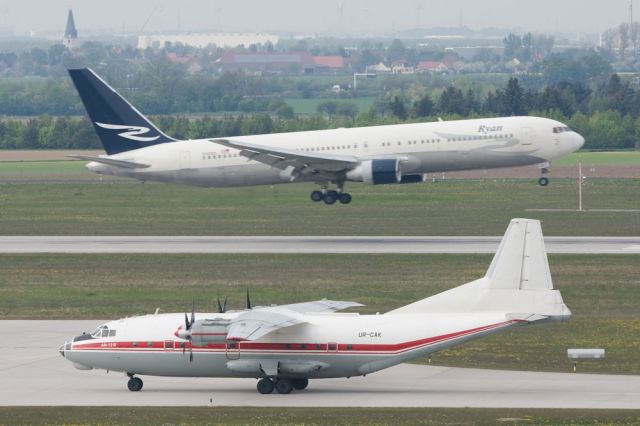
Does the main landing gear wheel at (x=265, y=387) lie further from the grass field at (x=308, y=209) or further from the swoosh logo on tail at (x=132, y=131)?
the grass field at (x=308, y=209)

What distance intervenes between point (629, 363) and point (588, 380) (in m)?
2.91

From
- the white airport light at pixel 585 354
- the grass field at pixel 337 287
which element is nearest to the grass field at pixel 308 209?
the grass field at pixel 337 287

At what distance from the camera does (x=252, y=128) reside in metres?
146

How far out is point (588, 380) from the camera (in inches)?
1597

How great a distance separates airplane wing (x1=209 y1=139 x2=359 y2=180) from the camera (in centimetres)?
7406

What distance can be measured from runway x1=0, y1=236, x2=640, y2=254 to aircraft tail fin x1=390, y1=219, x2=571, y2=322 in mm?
30788

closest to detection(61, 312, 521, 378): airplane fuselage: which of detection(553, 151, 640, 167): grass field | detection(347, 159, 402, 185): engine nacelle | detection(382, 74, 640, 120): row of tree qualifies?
detection(347, 159, 402, 185): engine nacelle

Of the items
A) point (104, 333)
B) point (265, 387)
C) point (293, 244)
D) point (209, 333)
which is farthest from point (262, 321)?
point (293, 244)

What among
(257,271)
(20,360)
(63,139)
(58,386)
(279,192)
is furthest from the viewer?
(63,139)

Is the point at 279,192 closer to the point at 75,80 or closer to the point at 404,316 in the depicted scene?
the point at 75,80

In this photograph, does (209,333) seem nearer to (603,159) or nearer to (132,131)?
(132,131)

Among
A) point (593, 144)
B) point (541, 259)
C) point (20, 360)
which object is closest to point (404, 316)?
point (541, 259)

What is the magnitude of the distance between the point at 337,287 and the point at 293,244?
15728 mm

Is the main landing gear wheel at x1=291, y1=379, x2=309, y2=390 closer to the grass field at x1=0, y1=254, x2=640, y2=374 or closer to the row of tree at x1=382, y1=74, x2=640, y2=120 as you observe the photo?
the grass field at x1=0, y1=254, x2=640, y2=374
